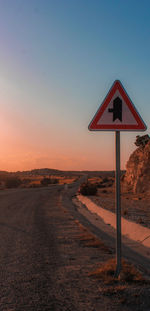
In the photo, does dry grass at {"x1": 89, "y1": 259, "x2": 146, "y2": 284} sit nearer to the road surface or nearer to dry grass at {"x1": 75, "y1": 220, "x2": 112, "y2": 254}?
the road surface

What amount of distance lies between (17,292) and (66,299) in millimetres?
790

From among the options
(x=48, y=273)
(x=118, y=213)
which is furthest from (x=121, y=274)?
(x=48, y=273)

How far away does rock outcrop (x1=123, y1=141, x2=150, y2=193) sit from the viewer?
29812 mm

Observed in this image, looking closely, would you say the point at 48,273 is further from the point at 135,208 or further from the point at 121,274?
the point at 135,208

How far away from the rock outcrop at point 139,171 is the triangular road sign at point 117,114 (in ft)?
80.6

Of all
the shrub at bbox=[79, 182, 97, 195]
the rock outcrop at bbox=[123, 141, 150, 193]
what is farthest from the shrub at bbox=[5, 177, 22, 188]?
the rock outcrop at bbox=[123, 141, 150, 193]

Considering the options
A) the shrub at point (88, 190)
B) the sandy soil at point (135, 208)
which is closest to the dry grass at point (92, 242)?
the sandy soil at point (135, 208)

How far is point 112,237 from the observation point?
400 inches

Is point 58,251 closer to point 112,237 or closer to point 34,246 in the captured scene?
point 34,246

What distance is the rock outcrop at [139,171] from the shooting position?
2981cm

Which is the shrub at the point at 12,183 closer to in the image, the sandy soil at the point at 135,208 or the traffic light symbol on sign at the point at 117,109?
the sandy soil at the point at 135,208

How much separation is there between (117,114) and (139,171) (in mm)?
26257

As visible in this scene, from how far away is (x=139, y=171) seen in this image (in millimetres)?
30641

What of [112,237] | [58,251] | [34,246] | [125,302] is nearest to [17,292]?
[125,302]
